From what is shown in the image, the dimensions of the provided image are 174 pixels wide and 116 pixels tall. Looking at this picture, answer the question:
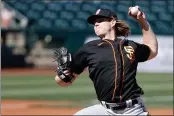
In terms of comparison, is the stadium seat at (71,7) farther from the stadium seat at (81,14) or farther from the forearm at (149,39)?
the forearm at (149,39)

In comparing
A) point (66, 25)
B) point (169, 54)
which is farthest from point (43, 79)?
point (66, 25)

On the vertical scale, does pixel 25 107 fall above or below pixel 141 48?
below

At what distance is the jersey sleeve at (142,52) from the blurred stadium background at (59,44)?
9812mm

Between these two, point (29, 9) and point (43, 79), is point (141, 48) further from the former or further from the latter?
point (29, 9)

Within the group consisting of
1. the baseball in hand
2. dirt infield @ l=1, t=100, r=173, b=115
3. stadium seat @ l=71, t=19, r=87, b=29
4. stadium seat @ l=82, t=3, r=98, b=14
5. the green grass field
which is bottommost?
Result: dirt infield @ l=1, t=100, r=173, b=115

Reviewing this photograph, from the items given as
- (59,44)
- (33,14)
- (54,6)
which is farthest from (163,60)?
(59,44)

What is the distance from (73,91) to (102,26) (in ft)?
41.1

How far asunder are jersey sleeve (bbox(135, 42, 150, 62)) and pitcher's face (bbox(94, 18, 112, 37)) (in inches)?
12.6

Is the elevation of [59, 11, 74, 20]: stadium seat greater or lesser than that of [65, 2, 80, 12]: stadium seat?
lesser

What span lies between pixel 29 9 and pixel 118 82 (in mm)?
26345

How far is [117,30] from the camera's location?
5109mm

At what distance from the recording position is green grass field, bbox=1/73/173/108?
1498 cm

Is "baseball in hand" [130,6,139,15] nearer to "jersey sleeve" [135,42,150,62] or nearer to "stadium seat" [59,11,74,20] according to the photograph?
"jersey sleeve" [135,42,150,62]

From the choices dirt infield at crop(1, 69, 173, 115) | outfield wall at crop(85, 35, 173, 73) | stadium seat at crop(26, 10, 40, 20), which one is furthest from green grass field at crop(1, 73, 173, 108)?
stadium seat at crop(26, 10, 40, 20)
